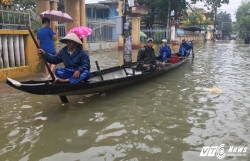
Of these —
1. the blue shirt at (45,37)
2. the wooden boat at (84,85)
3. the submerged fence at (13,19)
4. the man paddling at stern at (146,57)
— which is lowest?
the wooden boat at (84,85)

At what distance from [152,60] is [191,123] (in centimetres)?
401

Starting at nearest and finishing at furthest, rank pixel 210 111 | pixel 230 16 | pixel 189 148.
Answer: pixel 189 148, pixel 210 111, pixel 230 16

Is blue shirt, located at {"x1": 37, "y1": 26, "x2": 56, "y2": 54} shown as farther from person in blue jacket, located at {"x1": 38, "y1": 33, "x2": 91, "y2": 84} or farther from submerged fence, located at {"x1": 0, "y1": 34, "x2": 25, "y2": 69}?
person in blue jacket, located at {"x1": 38, "y1": 33, "x2": 91, "y2": 84}

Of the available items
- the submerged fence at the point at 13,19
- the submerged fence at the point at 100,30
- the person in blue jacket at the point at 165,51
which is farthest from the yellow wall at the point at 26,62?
the submerged fence at the point at 100,30

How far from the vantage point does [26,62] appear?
8.37 metres

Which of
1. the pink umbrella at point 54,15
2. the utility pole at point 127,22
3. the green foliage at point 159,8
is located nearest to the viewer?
the pink umbrella at point 54,15

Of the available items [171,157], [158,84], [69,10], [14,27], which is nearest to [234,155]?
[171,157]

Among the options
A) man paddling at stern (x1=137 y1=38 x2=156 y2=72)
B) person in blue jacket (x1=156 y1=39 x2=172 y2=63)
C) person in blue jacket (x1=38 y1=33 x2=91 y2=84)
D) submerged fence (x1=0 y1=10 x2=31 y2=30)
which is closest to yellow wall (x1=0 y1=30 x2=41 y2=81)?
submerged fence (x1=0 y1=10 x2=31 y2=30)

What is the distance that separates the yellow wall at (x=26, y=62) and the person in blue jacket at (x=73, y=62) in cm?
302

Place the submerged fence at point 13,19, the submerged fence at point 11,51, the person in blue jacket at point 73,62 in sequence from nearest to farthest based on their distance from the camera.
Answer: the person in blue jacket at point 73,62 → the submerged fence at point 11,51 → the submerged fence at point 13,19

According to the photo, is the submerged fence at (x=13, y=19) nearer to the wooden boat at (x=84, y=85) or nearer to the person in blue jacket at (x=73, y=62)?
the person in blue jacket at (x=73, y=62)

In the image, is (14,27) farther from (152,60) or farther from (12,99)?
(152,60)

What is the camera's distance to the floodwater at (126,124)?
3.45 metres

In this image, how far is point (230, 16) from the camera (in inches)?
3039
